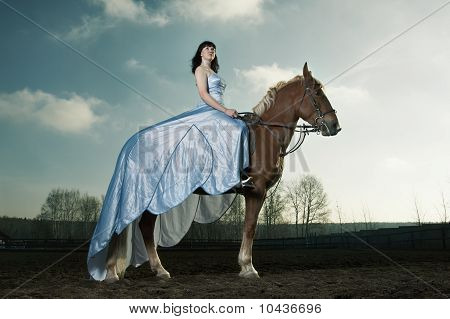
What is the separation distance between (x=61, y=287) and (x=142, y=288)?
1.09m

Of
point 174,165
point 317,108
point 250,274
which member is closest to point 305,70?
point 317,108

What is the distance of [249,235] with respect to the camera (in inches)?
245

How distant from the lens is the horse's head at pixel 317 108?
6566 millimetres

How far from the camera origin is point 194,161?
6184 mm

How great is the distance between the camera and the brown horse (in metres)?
6.26

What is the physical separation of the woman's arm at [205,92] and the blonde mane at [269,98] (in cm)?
65

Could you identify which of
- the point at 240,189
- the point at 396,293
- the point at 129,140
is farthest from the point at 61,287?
the point at 396,293

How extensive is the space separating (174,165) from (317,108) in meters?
2.57

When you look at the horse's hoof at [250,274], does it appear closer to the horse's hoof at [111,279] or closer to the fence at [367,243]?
the horse's hoof at [111,279]

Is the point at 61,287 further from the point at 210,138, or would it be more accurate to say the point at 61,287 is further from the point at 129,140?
the point at 210,138

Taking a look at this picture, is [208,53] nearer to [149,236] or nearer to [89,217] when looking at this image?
[149,236]

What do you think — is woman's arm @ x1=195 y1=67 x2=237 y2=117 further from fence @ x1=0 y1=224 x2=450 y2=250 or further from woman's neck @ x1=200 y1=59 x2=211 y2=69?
fence @ x1=0 y1=224 x2=450 y2=250

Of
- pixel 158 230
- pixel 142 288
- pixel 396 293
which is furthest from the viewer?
pixel 158 230

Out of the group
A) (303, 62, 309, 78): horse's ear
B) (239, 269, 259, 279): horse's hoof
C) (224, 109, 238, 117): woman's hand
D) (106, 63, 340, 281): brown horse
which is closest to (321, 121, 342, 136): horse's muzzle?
(106, 63, 340, 281): brown horse
